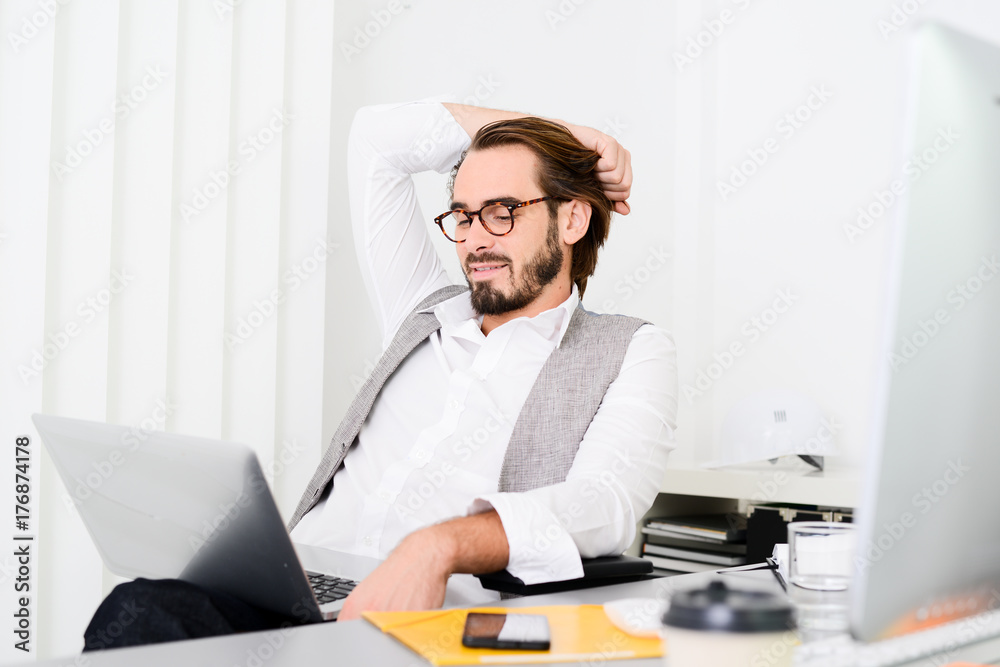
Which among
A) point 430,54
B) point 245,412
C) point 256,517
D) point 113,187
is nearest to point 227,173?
point 113,187

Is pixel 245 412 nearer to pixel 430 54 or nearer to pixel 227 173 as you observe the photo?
pixel 227 173

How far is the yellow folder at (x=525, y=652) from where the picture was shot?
588 millimetres

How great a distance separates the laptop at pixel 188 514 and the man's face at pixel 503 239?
Result: 2.50 feet

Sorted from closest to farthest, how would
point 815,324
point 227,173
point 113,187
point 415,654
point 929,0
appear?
point 415,654 < point 113,187 < point 227,173 < point 929,0 < point 815,324

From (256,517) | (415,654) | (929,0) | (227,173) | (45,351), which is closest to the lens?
(415,654)

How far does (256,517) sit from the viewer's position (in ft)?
2.38

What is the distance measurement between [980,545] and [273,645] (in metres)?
0.49
